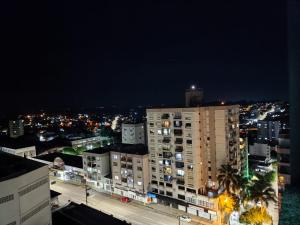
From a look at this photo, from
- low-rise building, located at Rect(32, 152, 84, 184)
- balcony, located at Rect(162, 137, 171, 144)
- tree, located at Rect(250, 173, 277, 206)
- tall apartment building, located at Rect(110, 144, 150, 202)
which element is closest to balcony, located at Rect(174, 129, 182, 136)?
balcony, located at Rect(162, 137, 171, 144)

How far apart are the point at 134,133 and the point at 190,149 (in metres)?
53.3

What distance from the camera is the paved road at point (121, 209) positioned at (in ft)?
167

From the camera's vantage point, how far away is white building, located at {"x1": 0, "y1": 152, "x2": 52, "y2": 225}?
30.1 metres

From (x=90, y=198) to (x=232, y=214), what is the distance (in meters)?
33.6

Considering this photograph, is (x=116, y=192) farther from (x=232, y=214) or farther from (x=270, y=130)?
(x=270, y=130)

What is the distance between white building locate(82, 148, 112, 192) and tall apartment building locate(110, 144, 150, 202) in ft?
9.87

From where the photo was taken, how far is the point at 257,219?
40.7m

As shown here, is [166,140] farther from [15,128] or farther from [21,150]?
[15,128]

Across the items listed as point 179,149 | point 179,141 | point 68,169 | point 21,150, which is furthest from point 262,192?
point 21,150

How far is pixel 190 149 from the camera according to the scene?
52.4 m

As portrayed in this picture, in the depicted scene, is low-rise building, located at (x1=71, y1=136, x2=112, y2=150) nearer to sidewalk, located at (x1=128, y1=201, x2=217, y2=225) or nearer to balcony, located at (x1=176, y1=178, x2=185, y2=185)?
sidewalk, located at (x1=128, y1=201, x2=217, y2=225)

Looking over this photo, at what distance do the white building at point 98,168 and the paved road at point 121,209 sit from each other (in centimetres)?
270

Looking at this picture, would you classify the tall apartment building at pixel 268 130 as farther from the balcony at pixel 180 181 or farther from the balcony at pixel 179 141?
the balcony at pixel 179 141

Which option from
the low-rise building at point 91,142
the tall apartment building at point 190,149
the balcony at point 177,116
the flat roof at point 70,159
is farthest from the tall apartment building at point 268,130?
the flat roof at point 70,159
